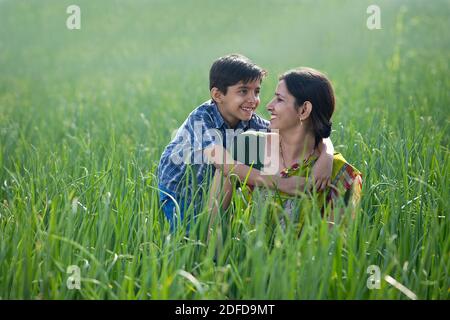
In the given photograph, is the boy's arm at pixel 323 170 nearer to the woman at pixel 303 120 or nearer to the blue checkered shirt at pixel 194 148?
the woman at pixel 303 120

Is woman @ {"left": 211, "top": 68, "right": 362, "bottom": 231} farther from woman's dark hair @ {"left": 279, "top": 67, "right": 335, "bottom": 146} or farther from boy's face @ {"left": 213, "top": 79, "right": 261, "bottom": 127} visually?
boy's face @ {"left": 213, "top": 79, "right": 261, "bottom": 127}

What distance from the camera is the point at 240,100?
2.92m

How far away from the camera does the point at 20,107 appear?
621 centimetres

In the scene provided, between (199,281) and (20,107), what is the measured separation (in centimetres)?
455

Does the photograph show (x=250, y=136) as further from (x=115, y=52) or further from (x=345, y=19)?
(x=345, y=19)

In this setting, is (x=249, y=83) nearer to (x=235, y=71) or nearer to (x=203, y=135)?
(x=235, y=71)

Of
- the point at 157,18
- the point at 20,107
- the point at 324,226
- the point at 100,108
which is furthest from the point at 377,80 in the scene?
the point at 157,18

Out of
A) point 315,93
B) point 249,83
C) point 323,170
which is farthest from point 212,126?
point 323,170

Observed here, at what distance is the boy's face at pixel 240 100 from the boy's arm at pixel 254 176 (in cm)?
32

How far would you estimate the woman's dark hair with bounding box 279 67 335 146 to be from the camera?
2.68 metres

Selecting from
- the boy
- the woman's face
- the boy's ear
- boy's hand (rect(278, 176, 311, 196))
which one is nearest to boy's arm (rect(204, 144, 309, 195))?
boy's hand (rect(278, 176, 311, 196))

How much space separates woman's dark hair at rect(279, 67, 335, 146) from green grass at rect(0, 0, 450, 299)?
12.3 inches

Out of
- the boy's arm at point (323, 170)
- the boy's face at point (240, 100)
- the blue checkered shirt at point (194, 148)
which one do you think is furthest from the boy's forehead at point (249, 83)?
the boy's arm at point (323, 170)

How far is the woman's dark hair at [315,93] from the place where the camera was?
2684 millimetres
